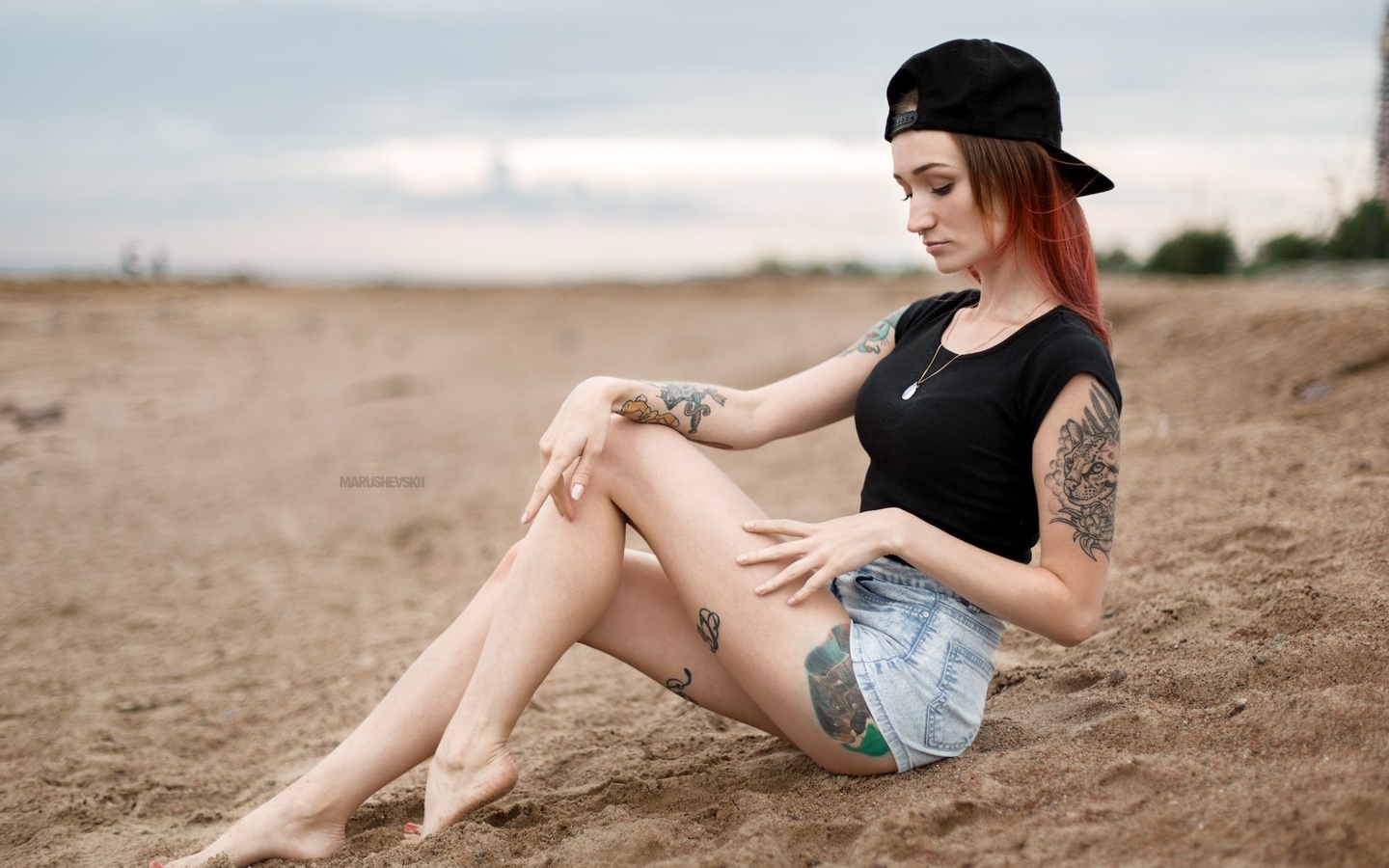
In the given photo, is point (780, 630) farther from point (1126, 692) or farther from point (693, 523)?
point (1126, 692)

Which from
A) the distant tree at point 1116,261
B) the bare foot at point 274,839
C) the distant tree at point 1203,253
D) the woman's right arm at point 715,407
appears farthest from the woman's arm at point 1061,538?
the distant tree at point 1116,261

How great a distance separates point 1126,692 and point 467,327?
41.3ft

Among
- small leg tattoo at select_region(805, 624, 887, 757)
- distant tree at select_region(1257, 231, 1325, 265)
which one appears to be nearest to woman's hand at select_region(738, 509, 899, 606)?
small leg tattoo at select_region(805, 624, 887, 757)

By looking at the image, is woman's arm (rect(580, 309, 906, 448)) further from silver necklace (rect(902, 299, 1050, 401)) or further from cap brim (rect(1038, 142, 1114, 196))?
cap brim (rect(1038, 142, 1114, 196))

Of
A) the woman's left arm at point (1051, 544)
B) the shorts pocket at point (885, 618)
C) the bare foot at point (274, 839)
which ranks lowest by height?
the bare foot at point (274, 839)

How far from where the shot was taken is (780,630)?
6.88 feet

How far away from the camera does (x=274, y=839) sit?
230cm

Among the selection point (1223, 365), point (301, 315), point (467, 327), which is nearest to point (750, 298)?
point (467, 327)

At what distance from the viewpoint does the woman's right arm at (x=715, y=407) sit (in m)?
2.23

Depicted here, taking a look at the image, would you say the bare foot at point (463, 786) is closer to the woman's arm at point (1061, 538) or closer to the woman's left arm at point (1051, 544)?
the woman's left arm at point (1051, 544)

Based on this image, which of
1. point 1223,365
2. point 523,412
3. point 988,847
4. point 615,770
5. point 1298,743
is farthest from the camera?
point 523,412

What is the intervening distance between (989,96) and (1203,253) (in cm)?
867

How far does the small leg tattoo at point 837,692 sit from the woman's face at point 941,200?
78 centimetres

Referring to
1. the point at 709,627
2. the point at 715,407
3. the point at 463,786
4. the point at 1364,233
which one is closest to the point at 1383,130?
the point at 1364,233
